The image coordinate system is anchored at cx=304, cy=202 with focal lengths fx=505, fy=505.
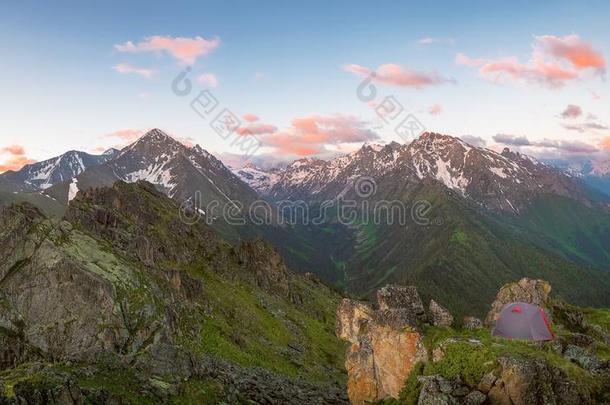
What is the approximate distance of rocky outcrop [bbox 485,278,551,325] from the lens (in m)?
103

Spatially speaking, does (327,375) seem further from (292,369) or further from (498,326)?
(498,326)

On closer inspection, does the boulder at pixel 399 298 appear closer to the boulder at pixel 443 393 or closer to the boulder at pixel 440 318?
the boulder at pixel 440 318

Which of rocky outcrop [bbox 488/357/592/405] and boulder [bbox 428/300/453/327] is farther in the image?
boulder [bbox 428/300/453/327]

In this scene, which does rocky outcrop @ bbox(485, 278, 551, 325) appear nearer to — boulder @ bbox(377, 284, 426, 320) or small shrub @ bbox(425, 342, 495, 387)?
boulder @ bbox(377, 284, 426, 320)

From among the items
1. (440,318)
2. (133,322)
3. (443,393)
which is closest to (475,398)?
(443,393)

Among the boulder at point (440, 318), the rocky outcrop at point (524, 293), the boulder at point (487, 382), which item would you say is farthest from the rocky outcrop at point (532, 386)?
the rocky outcrop at point (524, 293)

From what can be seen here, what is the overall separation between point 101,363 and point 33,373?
854 cm

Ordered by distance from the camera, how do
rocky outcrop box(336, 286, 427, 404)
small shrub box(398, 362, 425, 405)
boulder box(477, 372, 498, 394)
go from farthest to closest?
rocky outcrop box(336, 286, 427, 404)
small shrub box(398, 362, 425, 405)
boulder box(477, 372, 498, 394)

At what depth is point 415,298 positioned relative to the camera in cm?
6094

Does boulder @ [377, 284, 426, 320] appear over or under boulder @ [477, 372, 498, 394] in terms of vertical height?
over

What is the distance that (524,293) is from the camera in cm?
10575

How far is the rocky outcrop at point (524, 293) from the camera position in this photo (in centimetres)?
10294

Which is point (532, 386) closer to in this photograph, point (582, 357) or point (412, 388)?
point (412, 388)

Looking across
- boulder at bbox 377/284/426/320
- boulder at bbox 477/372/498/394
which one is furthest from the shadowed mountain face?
boulder at bbox 477/372/498/394
